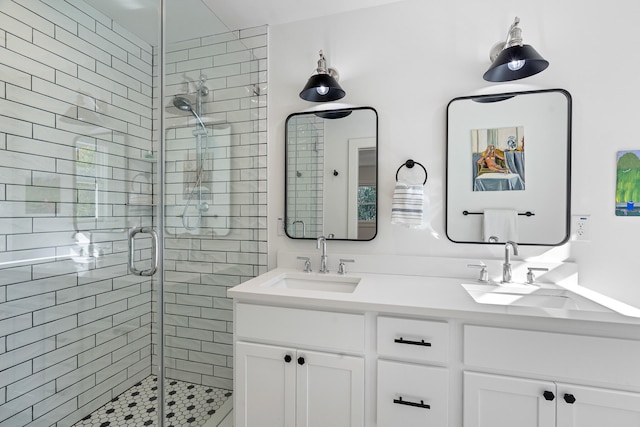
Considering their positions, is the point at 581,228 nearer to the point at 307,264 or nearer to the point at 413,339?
the point at 413,339

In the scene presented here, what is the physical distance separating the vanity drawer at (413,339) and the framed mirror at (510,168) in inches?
26.8

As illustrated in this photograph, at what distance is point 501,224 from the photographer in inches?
65.7

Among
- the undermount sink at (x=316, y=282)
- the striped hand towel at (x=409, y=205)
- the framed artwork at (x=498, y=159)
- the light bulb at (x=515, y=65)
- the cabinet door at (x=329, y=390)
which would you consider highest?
the light bulb at (x=515, y=65)

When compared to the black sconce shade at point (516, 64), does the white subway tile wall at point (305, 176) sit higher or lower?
lower

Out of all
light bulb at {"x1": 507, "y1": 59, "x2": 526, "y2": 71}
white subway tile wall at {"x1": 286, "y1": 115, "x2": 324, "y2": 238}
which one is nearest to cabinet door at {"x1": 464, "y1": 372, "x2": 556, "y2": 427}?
white subway tile wall at {"x1": 286, "y1": 115, "x2": 324, "y2": 238}

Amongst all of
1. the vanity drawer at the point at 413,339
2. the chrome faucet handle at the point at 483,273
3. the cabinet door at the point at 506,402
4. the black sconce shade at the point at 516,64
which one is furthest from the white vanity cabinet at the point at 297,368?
the black sconce shade at the point at 516,64

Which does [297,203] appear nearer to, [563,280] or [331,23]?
[331,23]

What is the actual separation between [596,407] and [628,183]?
1097 millimetres

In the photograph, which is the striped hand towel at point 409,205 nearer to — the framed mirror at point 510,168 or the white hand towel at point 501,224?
the framed mirror at point 510,168

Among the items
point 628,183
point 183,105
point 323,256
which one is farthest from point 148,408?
point 628,183

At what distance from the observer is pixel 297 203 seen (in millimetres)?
2014

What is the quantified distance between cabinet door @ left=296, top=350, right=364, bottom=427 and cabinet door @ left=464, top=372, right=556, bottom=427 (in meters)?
0.43

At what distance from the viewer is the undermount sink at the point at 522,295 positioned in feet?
4.82

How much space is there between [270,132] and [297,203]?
530 millimetres
